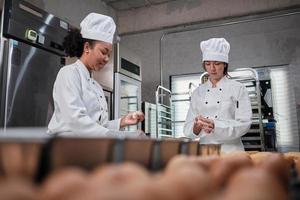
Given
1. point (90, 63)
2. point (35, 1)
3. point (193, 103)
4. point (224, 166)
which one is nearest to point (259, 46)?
point (193, 103)

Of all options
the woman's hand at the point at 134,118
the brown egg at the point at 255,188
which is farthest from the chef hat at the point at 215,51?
the brown egg at the point at 255,188

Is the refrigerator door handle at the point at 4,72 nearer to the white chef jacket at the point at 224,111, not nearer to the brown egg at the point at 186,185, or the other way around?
the white chef jacket at the point at 224,111

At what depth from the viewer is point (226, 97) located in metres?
1.83

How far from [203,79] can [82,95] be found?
2718 mm

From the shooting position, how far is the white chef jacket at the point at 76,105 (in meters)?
1.15

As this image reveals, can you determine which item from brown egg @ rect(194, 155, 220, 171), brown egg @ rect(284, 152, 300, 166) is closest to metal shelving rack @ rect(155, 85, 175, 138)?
brown egg @ rect(284, 152, 300, 166)

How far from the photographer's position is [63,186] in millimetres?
169

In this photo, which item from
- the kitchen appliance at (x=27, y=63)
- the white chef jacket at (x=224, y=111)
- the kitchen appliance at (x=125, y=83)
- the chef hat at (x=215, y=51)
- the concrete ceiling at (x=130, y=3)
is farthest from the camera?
the concrete ceiling at (x=130, y=3)

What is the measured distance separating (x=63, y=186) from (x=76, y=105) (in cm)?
107

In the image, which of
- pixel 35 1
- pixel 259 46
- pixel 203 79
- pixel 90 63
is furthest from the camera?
pixel 259 46

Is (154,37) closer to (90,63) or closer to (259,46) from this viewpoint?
(259,46)

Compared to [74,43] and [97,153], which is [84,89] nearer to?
[74,43]

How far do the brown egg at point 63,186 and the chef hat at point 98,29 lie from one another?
1.31m

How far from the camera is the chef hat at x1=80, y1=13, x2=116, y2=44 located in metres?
1.44
